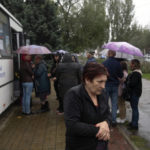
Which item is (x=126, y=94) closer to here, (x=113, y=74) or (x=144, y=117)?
(x=113, y=74)

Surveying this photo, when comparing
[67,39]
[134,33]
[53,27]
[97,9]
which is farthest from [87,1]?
[134,33]

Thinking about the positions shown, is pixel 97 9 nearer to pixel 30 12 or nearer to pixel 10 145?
pixel 30 12

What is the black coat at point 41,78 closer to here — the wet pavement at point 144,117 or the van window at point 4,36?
the van window at point 4,36

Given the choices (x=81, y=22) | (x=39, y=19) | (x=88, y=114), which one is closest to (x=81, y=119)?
(x=88, y=114)

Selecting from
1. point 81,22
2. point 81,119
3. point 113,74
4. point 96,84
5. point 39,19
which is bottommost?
point 81,119

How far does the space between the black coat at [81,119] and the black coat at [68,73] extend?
322 cm

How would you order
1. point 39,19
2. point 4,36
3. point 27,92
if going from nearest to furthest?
point 27,92 < point 4,36 < point 39,19

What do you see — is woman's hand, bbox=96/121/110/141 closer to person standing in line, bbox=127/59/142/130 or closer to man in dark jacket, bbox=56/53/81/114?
person standing in line, bbox=127/59/142/130

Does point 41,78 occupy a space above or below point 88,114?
below

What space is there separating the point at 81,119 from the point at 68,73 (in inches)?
132

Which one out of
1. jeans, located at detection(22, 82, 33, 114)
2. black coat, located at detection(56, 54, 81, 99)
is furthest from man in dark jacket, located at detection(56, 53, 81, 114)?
jeans, located at detection(22, 82, 33, 114)

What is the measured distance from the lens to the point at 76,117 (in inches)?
79.7

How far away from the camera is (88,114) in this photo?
206cm

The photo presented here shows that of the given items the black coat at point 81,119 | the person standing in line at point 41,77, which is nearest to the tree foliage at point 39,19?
the person standing in line at point 41,77
